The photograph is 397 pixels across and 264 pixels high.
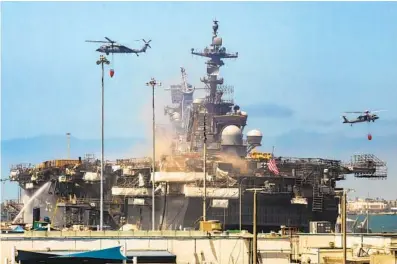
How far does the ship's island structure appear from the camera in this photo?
8956 cm

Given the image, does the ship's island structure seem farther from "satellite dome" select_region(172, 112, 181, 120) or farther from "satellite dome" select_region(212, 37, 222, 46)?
"satellite dome" select_region(172, 112, 181, 120)

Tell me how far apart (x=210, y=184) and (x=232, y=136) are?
53.2 ft

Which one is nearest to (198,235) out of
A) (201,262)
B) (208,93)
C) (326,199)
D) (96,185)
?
(201,262)

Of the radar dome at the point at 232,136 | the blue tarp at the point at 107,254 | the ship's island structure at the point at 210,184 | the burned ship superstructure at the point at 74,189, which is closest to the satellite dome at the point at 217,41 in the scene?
the ship's island structure at the point at 210,184

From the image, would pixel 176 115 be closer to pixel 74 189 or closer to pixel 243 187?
pixel 74 189

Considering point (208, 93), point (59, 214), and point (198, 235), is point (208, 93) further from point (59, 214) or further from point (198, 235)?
point (198, 235)

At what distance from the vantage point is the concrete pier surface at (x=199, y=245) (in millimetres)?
40116

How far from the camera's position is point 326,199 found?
306 ft

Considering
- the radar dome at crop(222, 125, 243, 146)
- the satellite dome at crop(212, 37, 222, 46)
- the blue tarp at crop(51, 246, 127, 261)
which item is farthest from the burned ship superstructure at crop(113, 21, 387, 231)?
the blue tarp at crop(51, 246, 127, 261)

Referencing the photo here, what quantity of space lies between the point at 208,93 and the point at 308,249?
74694mm

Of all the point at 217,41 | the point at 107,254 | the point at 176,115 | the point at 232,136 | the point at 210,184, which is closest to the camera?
the point at 107,254

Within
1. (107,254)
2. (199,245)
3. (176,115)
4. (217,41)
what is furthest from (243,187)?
→ (176,115)

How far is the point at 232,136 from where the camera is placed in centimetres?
10362

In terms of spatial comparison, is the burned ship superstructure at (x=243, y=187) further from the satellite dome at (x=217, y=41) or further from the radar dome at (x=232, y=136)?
the satellite dome at (x=217, y=41)
